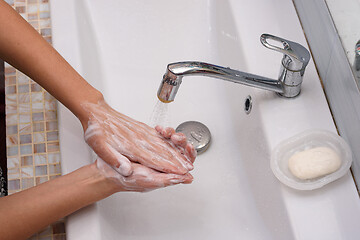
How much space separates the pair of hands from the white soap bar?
0.18 m

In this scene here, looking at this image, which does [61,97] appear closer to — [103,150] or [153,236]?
[103,150]

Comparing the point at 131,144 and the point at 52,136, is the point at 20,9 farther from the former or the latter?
the point at 131,144

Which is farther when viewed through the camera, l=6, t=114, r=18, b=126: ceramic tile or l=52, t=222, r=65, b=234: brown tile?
l=6, t=114, r=18, b=126: ceramic tile

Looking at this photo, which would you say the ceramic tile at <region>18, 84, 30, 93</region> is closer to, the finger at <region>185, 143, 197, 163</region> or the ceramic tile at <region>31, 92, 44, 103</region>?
the ceramic tile at <region>31, 92, 44, 103</region>

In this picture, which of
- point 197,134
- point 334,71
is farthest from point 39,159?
point 334,71

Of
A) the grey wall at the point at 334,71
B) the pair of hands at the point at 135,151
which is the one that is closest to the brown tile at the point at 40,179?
the pair of hands at the point at 135,151

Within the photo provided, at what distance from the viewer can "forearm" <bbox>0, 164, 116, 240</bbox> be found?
73 cm

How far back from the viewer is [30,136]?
2.83ft

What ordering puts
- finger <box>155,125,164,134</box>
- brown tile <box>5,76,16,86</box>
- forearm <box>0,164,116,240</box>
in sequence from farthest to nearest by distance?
brown tile <box>5,76,16,86</box>, finger <box>155,125,164,134</box>, forearm <box>0,164,116,240</box>

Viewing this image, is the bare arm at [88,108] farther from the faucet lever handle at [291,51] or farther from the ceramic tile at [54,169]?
the faucet lever handle at [291,51]

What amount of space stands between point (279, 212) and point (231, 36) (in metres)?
0.43

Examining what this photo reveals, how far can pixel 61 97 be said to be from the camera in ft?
2.83

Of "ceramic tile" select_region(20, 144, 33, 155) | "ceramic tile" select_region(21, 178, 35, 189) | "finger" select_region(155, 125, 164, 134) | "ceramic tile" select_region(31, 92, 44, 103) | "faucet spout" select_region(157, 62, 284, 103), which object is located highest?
"ceramic tile" select_region(31, 92, 44, 103)

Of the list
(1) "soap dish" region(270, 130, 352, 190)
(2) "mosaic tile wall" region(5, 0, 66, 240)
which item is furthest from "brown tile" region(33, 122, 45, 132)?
(1) "soap dish" region(270, 130, 352, 190)
